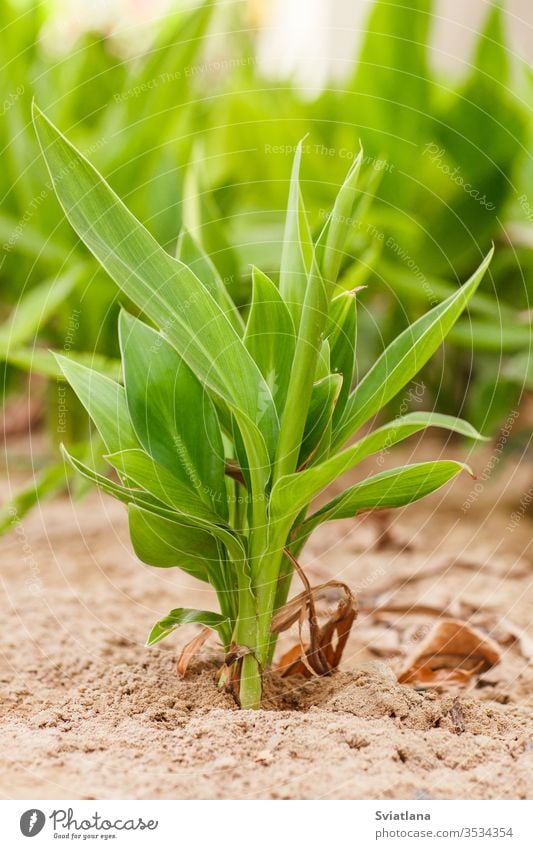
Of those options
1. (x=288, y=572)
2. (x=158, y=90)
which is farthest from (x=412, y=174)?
(x=288, y=572)

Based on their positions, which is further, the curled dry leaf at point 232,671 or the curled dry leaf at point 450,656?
the curled dry leaf at point 450,656

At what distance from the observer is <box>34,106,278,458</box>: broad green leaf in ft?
1.59

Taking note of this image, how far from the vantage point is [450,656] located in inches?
27.6

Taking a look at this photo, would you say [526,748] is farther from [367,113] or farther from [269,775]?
[367,113]

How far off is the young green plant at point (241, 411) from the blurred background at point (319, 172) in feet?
1.67

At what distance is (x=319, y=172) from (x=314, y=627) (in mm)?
802

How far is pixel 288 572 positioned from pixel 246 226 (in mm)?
724

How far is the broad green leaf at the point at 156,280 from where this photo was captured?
483mm

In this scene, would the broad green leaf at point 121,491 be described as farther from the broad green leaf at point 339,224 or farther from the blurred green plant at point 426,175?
the blurred green plant at point 426,175

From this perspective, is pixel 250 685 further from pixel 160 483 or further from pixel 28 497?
pixel 28 497

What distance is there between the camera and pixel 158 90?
1189 mm

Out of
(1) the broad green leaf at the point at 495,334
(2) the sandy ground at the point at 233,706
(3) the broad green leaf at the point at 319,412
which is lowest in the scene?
(2) the sandy ground at the point at 233,706

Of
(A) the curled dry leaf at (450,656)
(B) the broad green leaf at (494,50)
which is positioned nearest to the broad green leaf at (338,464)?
(A) the curled dry leaf at (450,656)
